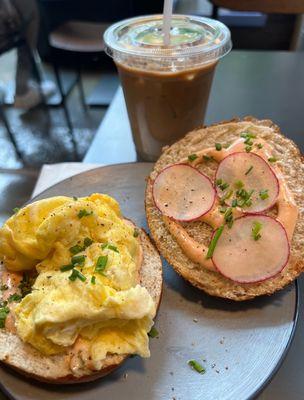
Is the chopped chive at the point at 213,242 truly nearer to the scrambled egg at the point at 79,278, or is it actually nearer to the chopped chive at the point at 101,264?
the scrambled egg at the point at 79,278

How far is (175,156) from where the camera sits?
5.36ft

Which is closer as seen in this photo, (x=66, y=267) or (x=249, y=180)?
(x=66, y=267)

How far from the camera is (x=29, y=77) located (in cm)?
501

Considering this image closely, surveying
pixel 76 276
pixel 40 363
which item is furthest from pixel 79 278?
pixel 40 363

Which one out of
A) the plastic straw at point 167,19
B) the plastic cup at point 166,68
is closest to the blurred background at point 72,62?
the plastic cup at point 166,68

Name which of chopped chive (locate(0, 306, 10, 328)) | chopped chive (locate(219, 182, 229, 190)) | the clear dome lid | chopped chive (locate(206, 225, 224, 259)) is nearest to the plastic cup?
the clear dome lid

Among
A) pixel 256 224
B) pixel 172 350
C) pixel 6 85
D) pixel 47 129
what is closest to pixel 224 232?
pixel 256 224

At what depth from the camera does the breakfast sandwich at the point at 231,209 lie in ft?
4.31

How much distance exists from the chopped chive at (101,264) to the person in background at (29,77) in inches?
161

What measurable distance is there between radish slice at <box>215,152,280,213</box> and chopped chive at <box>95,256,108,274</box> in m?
0.54

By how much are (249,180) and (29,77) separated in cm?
427

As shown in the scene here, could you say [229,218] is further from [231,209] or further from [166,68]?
[166,68]

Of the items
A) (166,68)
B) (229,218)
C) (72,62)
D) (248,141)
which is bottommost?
(72,62)

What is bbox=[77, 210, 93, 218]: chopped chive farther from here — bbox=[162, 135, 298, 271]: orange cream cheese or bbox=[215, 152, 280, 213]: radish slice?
bbox=[215, 152, 280, 213]: radish slice
